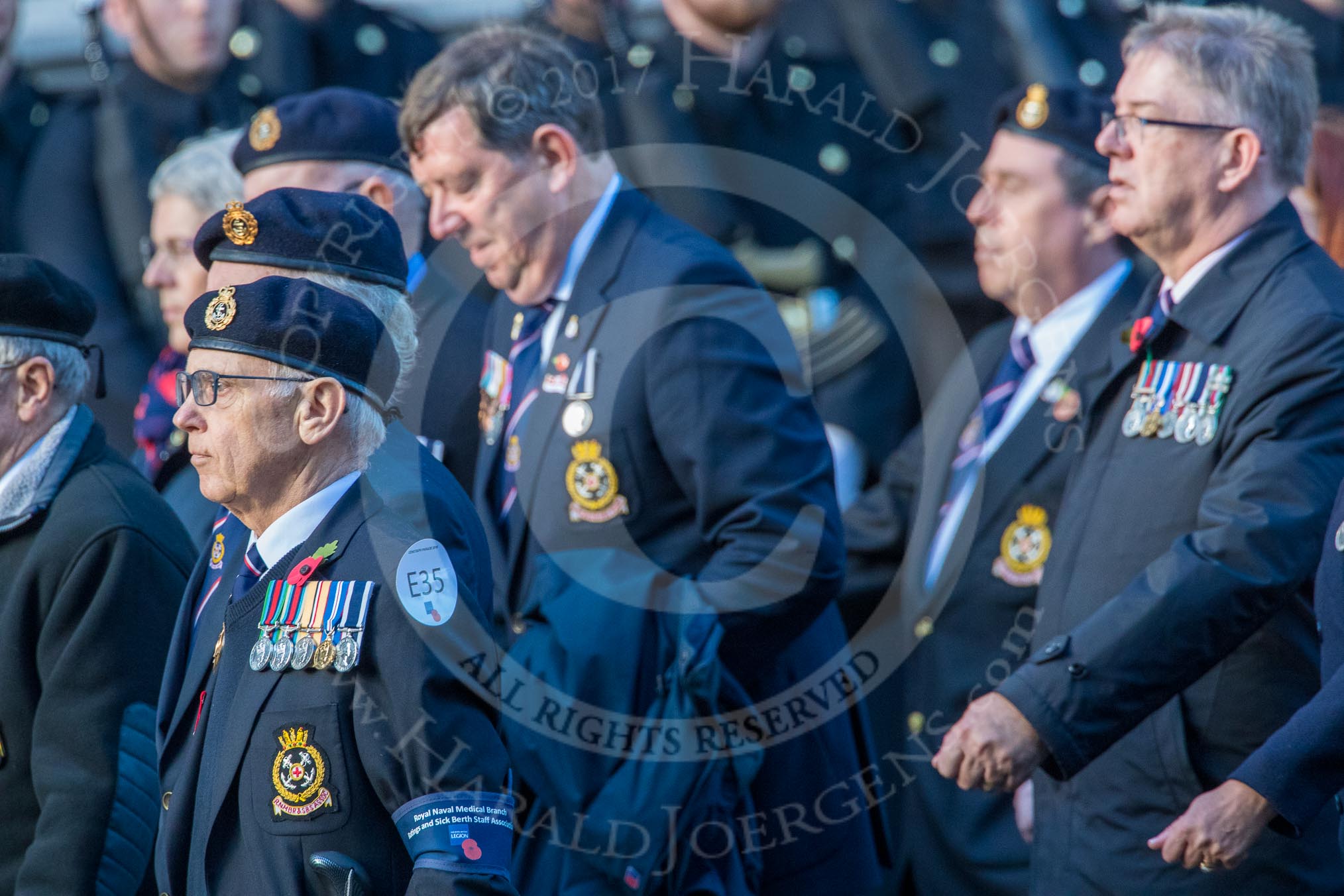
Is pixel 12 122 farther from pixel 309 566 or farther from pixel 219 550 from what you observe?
pixel 309 566

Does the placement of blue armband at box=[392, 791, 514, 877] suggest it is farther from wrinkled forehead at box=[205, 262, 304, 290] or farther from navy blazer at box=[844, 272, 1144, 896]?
navy blazer at box=[844, 272, 1144, 896]

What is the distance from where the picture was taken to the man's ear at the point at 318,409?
2.96 m

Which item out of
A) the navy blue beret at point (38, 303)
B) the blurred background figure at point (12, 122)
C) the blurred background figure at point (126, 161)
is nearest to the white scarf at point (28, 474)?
the navy blue beret at point (38, 303)

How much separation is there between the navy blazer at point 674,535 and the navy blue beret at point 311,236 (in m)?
0.61

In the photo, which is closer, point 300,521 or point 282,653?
point 282,653

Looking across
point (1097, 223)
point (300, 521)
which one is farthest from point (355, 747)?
point (1097, 223)

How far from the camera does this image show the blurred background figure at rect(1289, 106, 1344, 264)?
4.71m

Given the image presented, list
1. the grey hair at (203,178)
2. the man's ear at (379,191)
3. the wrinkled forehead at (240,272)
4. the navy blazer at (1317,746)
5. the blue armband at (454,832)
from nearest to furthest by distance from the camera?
1. the blue armband at (454,832)
2. the navy blazer at (1317,746)
3. the wrinkled forehead at (240,272)
4. the man's ear at (379,191)
5. the grey hair at (203,178)

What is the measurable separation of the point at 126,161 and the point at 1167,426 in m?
3.99

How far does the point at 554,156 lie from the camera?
162 inches

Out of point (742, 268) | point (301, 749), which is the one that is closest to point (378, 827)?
point (301, 749)

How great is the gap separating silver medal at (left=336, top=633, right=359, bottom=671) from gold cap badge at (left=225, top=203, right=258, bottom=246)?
1.10 m

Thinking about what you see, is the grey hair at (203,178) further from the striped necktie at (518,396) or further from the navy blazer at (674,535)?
the navy blazer at (674,535)

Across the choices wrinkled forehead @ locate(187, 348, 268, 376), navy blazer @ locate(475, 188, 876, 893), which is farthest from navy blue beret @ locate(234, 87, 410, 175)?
wrinkled forehead @ locate(187, 348, 268, 376)
